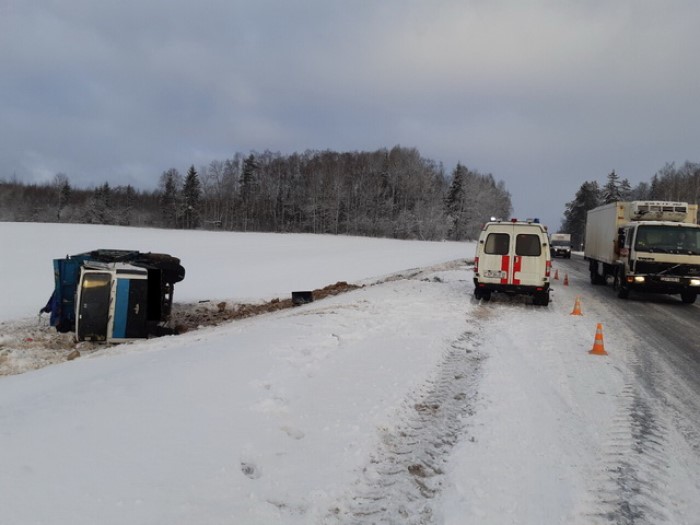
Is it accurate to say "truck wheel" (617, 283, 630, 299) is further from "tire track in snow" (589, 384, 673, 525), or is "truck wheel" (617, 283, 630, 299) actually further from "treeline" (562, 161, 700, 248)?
"treeline" (562, 161, 700, 248)

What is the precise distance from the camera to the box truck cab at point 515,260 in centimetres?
1334

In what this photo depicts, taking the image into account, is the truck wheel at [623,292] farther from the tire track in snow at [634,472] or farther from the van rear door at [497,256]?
the tire track in snow at [634,472]

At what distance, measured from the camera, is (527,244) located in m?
13.5

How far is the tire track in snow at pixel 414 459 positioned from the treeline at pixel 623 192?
8620 cm

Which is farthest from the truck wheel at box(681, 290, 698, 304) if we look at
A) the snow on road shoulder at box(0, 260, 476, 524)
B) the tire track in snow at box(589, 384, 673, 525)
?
the snow on road shoulder at box(0, 260, 476, 524)

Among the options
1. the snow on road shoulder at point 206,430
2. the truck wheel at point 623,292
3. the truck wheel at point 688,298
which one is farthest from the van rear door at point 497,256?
the snow on road shoulder at point 206,430

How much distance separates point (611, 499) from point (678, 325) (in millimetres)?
9818

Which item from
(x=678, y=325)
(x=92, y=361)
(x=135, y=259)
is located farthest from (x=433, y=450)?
(x=135, y=259)

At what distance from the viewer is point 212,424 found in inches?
168

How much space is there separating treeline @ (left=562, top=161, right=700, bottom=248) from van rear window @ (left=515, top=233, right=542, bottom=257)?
253ft

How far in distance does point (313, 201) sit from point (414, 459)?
86990 millimetres

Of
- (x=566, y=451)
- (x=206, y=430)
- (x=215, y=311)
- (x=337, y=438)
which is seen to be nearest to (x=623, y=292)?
(x=215, y=311)

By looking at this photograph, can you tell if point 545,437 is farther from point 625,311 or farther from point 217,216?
point 217,216

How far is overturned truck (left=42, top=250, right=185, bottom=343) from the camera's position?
10.6 meters
